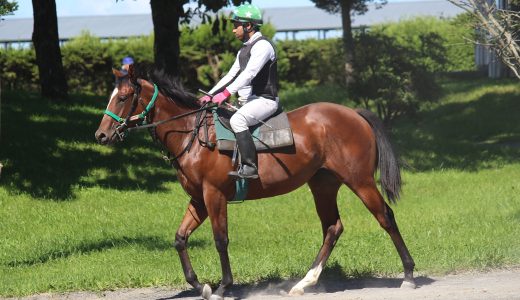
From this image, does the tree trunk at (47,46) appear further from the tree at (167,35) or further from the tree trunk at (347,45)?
the tree trunk at (347,45)

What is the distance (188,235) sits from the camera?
30.5ft

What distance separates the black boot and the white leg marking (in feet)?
4.18

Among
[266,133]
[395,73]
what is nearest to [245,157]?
[266,133]

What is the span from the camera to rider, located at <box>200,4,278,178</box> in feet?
29.5

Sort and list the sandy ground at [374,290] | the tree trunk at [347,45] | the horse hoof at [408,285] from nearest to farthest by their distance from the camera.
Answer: the sandy ground at [374,290] < the horse hoof at [408,285] < the tree trunk at [347,45]

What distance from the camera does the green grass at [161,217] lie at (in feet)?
34.9

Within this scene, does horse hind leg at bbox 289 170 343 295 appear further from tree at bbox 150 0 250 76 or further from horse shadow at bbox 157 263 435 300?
tree at bbox 150 0 250 76

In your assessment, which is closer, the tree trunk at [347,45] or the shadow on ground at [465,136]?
the shadow on ground at [465,136]

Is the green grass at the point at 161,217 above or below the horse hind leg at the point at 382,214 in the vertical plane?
below

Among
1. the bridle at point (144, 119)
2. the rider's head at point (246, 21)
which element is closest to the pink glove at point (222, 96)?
the bridle at point (144, 119)

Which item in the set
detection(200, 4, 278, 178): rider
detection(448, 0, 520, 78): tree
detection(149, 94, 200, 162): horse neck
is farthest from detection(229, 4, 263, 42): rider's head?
detection(448, 0, 520, 78): tree

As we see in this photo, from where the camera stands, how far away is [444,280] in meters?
9.91

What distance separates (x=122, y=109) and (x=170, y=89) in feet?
1.96

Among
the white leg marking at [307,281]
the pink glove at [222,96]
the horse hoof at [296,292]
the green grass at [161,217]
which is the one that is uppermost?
the pink glove at [222,96]
